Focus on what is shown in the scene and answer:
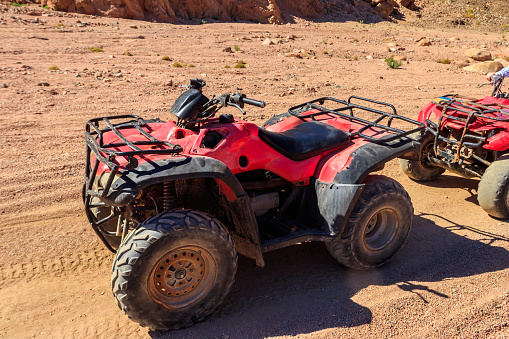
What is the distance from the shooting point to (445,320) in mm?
4137

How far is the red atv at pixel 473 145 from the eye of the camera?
237 inches

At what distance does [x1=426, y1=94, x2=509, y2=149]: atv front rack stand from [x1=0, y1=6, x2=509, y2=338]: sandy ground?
0.97 metres

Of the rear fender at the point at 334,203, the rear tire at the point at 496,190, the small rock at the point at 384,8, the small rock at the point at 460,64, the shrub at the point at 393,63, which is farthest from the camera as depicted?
the small rock at the point at 384,8

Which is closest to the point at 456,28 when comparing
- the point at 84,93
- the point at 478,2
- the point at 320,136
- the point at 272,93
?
the point at 478,2

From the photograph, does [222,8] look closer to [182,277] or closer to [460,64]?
[460,64]

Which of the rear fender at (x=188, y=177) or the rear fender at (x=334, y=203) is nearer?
the rear fender at (x=188, y=177)

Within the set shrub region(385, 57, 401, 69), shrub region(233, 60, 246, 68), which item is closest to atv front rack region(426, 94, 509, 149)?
shrub region(233, 60, 246, 68)

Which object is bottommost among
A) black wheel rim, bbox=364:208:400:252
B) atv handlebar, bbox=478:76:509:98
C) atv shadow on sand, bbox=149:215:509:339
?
atv shadow on sand, bbox=149:215:509:339

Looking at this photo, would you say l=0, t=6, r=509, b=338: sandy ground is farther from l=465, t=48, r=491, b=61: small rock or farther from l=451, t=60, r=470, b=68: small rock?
l=465, t=48, r=491, b=61: small rock

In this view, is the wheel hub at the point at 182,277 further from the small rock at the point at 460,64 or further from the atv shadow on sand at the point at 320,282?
the small rock at the point at 460,64

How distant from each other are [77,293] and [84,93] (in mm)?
8024

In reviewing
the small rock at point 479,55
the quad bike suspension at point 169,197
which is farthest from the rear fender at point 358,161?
the small rock at point 479,55

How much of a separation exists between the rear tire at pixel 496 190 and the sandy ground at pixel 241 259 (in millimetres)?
213

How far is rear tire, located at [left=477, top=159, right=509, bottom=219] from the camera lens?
5.93 meters
